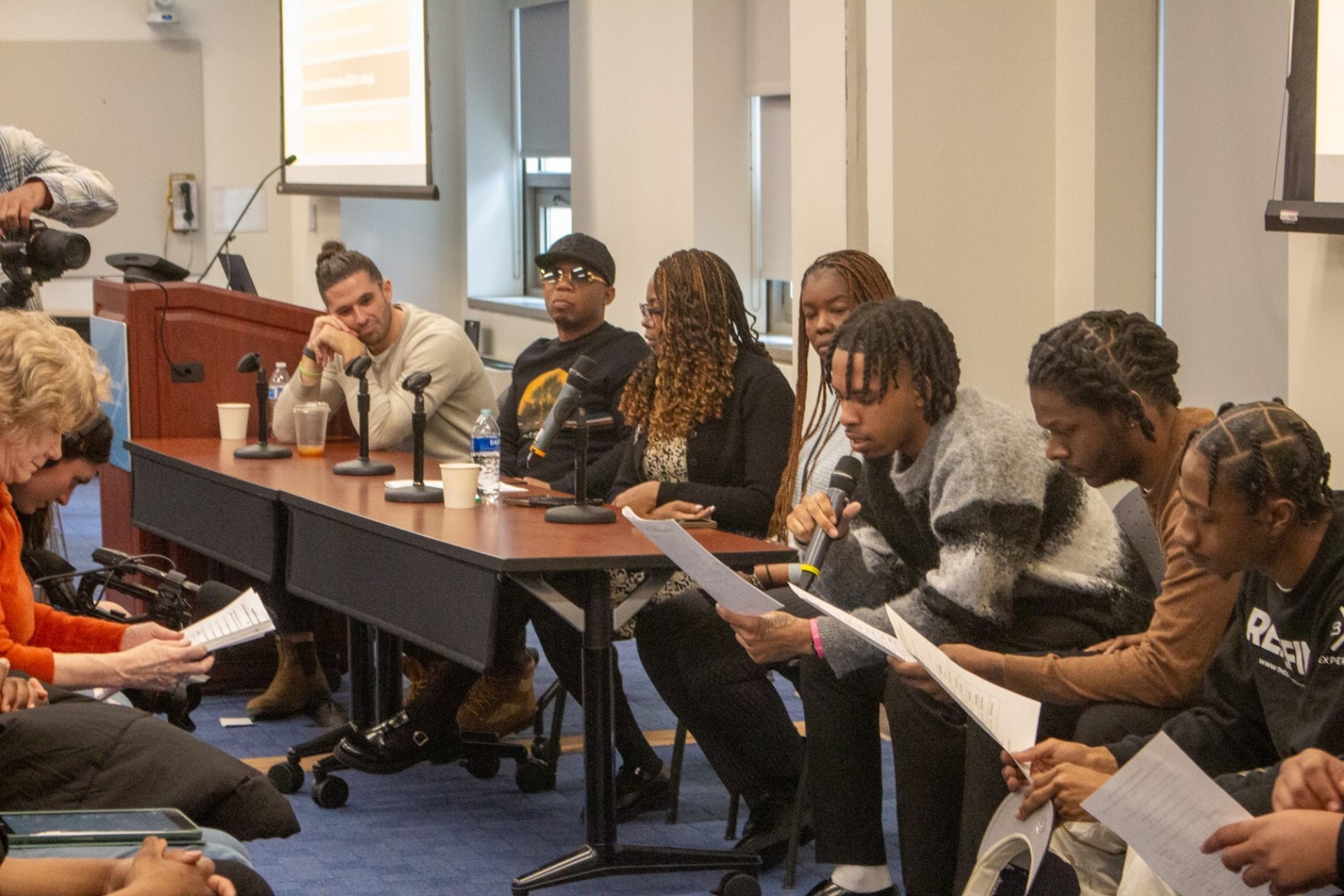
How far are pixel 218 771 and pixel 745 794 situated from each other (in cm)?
148

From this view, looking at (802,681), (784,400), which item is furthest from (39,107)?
(802,681)

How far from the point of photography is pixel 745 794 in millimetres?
3277

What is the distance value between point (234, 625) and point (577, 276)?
1.97 meters

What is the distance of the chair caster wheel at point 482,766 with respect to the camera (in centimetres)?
384

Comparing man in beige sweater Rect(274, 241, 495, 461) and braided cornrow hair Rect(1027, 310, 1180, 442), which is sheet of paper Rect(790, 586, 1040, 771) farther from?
man in beige sweater Rect(274, 241, 495, 461)

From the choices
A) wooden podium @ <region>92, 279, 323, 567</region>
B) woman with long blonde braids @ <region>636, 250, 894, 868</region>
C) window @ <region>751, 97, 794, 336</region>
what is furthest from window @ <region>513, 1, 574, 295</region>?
woman with long blonde braids @ <region>636, 250, 894, 868</region>

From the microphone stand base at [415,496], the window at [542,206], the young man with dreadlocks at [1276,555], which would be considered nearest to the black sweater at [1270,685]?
the young man with dreadlocks at [1276,555]

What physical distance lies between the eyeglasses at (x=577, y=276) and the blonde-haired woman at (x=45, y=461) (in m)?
1.82

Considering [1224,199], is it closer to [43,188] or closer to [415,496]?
[415,496]

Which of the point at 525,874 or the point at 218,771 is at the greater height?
the point at 218,771

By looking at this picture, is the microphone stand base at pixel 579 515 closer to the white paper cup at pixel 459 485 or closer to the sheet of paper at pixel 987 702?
the white paper cup at pixel 459 485

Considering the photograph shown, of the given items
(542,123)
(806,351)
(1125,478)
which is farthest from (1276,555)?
(542,123)

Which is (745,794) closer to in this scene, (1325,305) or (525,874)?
(525,874)

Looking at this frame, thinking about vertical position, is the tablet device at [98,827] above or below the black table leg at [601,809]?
above
